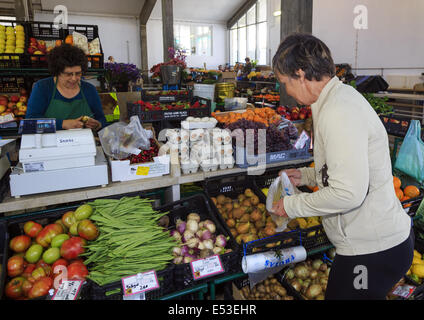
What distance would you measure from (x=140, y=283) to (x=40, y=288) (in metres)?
0.44

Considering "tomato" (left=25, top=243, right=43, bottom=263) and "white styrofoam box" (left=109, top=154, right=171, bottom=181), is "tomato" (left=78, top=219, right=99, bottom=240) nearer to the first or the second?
"tomato" (left=25, top=243, right=43, bottom=263)

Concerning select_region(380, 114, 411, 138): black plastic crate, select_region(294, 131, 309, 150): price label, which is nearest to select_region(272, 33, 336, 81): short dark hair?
A: select_region(294, 131, 309, 150): price label

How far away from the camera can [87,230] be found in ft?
5.45

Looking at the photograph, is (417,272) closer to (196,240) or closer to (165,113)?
(196,240)

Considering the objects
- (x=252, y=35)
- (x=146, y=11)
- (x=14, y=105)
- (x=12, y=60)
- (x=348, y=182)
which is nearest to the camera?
(x=348, y=182)

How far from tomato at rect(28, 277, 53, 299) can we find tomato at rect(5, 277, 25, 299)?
2.4 inches

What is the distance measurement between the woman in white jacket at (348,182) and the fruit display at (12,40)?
12.6ft

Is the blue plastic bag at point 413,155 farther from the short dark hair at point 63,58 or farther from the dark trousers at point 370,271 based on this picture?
the short dark hair at point 63,58

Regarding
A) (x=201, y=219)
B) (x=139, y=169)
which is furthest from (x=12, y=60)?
(x=201, y=219)

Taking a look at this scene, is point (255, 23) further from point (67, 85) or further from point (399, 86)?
point (67, 85)

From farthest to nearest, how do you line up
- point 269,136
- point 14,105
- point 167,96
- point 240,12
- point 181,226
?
point 240,12 < point 167,96 < point 14,105 < point 269,136 < point 181,226

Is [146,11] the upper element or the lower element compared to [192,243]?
upper

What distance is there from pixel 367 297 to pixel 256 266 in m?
0.54

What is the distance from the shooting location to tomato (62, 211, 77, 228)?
1.80m
